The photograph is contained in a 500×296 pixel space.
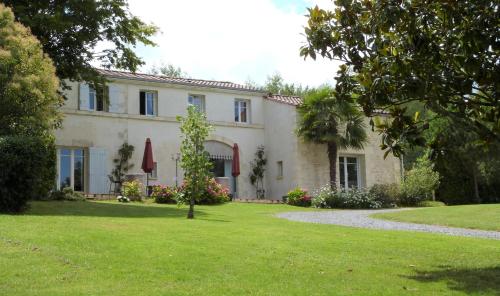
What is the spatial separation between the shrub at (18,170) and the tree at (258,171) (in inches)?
703

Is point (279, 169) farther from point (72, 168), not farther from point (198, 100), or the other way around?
point (72, 168)

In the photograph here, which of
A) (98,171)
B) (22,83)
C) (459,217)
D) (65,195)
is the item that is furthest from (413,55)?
(98,171)

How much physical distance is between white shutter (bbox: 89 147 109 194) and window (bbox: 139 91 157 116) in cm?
325

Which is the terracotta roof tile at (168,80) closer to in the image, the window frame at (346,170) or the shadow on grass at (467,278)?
the window frame at (346,170)

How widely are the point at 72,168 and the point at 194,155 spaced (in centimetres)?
1352

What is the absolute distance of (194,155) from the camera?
16141 millimetres

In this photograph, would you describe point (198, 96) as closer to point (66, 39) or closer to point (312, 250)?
point (66, 39)

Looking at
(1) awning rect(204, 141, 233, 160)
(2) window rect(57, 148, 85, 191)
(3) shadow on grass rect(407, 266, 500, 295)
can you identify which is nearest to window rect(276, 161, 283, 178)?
(1) awning rect(204, 141, 233, 160)

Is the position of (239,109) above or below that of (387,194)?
above

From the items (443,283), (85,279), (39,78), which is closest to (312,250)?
(443,283)

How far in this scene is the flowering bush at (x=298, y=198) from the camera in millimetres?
27391

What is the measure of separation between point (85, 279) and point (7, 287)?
34.3 inches

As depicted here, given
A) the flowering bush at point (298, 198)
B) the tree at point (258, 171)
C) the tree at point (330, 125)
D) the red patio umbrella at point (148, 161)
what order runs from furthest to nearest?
the tree at point (258, 171) → the tree at point (330, 125) → the flowering bush at point (298, 198) → the red patio umbrella at point (148, 161)

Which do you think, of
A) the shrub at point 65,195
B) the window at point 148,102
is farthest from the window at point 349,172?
the shrub at point 65,195
